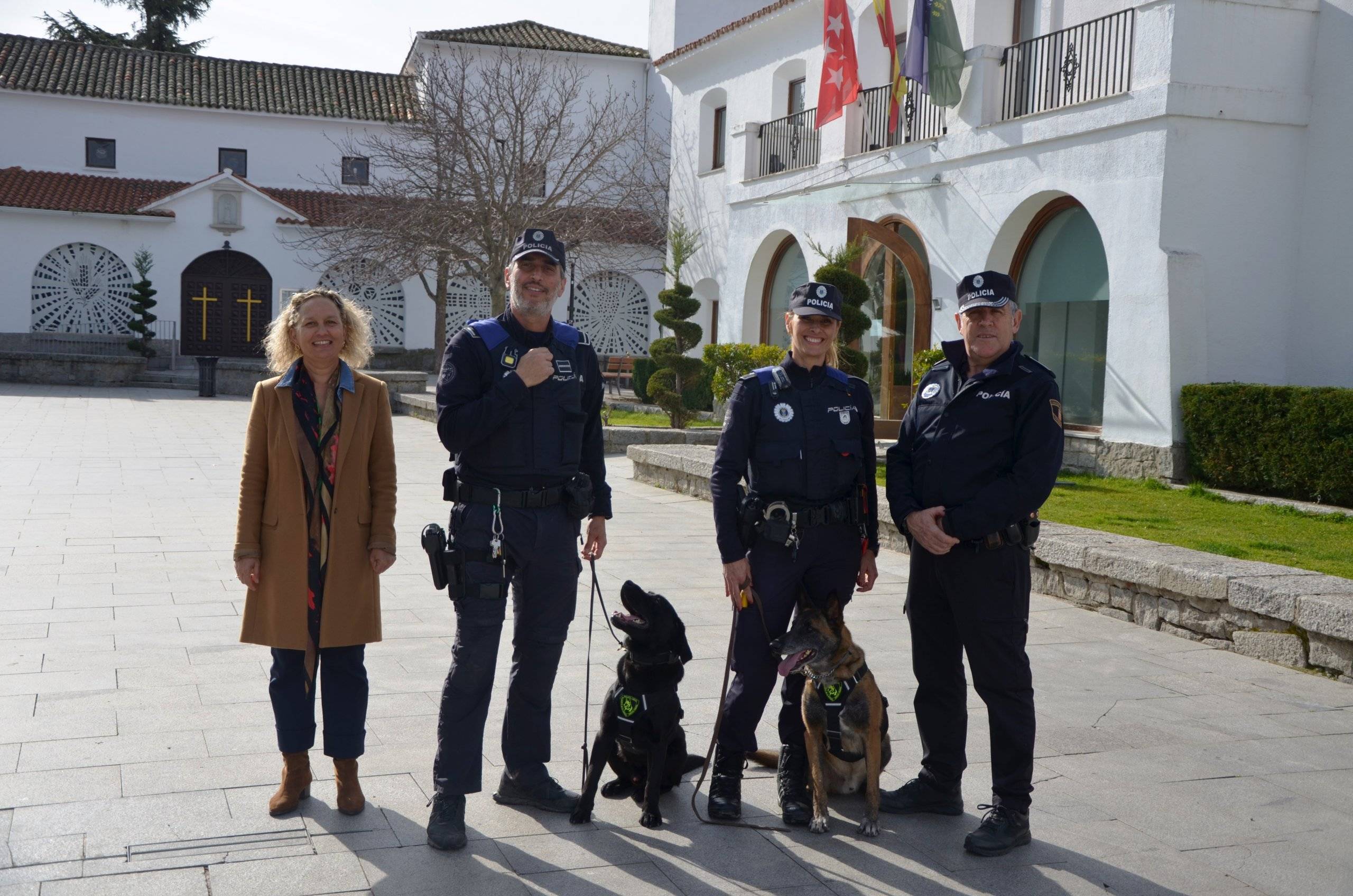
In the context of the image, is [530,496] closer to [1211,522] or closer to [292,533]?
[292,533]

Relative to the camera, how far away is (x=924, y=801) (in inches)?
175

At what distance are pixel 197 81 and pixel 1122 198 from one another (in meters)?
35.4

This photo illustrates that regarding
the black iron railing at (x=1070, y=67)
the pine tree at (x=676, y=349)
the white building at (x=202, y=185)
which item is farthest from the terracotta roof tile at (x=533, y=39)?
the black iron railing at (x=1070, y=67)

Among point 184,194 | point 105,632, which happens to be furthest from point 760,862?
point 184,194

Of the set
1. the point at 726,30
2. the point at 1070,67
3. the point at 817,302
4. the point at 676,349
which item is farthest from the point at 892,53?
the point at 817,302

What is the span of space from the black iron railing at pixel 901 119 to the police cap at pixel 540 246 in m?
14.5

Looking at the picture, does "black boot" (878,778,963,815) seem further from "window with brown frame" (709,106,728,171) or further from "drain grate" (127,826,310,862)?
"window with brown frame" (709,106,728,171)

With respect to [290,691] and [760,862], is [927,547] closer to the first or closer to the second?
[760,862]

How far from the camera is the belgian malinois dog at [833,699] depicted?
13.9 ft

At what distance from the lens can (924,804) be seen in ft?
14.6

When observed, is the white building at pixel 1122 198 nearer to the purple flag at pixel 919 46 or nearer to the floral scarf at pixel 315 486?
Result: the purple flag at pixel 919 46

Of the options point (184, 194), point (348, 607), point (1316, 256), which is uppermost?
point (184, 194)

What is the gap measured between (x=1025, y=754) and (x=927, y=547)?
30.9 inches

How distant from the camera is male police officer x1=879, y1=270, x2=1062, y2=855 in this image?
4133 mm
